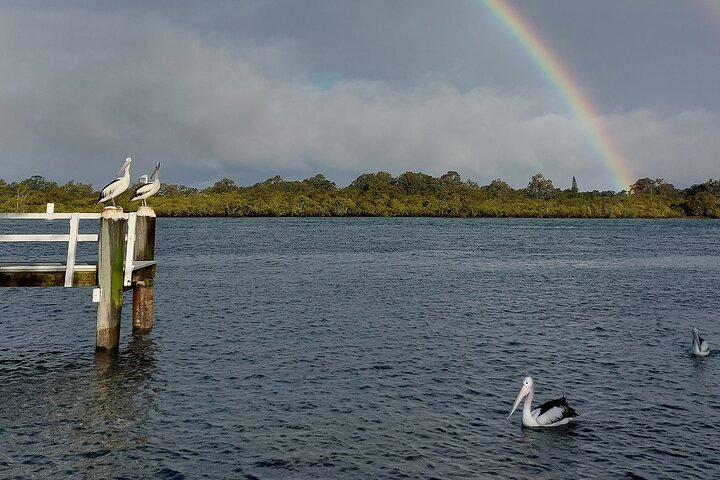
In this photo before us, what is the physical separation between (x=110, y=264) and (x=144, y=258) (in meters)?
4.30

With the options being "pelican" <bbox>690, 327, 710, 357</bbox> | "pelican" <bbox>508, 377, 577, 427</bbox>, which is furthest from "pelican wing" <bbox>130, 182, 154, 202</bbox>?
"pelican" <bbox>690, 327, 710, 357</bbox>

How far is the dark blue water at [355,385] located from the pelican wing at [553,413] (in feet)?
1.23

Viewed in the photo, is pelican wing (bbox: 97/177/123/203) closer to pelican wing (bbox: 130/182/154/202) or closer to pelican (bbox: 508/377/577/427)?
pelican wing (bbox: 130/182/154/202)

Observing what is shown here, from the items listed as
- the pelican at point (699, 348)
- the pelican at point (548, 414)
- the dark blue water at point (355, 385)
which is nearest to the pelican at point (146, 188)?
the dark blue water at point (355, 385)

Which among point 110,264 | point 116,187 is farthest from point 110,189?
point 110,264

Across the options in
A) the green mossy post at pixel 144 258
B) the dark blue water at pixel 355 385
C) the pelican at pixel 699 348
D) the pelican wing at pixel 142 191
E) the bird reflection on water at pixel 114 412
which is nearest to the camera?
the bird reflection on water at pixel 114 412

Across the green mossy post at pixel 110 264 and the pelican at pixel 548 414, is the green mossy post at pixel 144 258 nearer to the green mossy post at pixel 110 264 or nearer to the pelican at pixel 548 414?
the green mossy post at pixel 110 264

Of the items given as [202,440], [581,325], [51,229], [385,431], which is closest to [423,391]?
[385,431]

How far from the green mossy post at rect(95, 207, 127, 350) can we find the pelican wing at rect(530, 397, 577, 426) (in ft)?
43.0

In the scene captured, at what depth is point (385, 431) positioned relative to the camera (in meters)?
15.5

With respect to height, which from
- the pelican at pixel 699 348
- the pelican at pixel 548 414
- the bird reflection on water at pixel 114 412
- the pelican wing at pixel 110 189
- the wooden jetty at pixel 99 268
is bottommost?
the bird reflection on water at pixel 114 412

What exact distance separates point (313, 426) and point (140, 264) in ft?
34.7

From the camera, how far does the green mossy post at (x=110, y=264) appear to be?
787 inches

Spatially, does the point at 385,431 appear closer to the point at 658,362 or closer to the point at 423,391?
the point at 423,391
